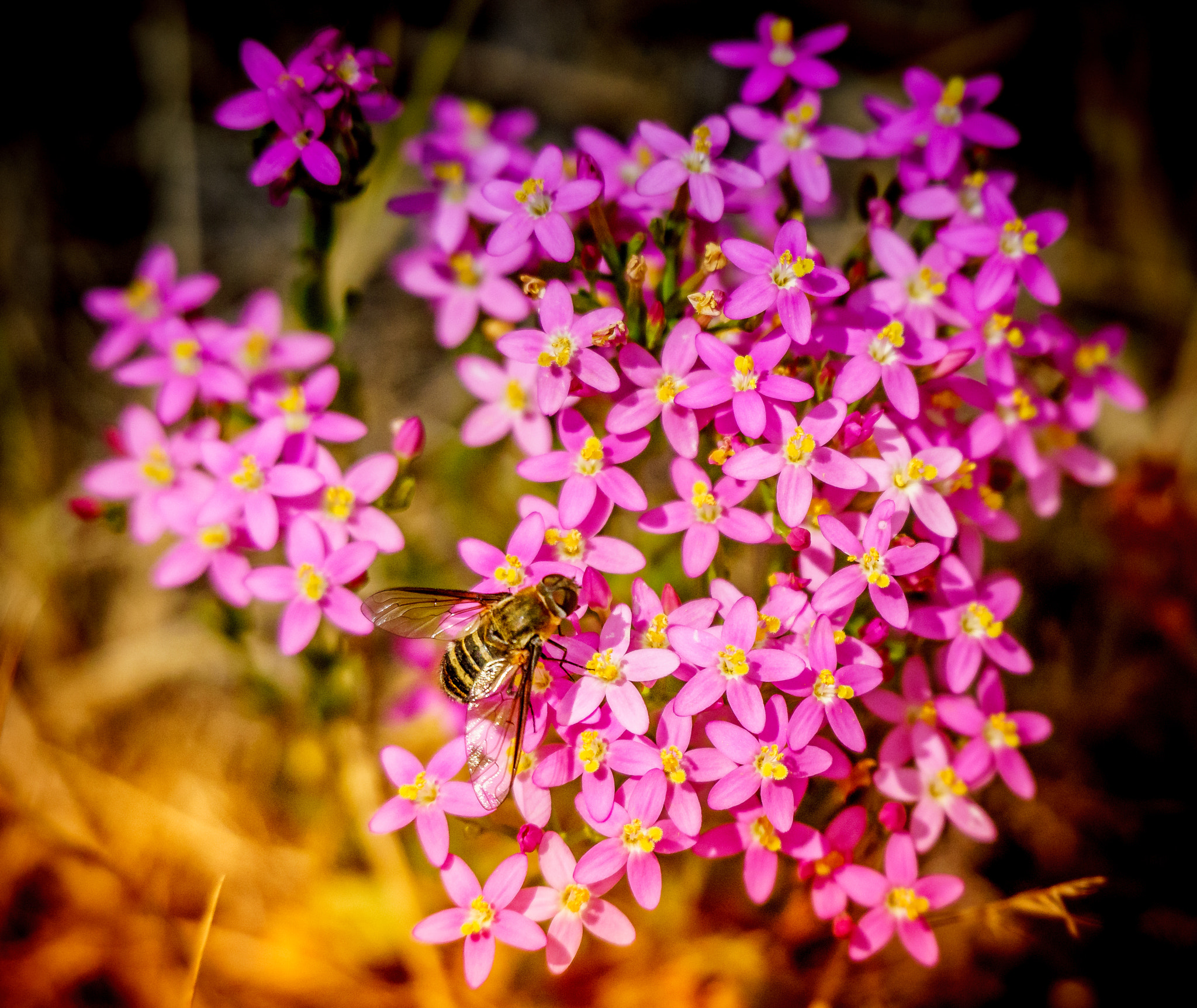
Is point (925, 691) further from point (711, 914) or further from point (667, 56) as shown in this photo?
point (667, 56)

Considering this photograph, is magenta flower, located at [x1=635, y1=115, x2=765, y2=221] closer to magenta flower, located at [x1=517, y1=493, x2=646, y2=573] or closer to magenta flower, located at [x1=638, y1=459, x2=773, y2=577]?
magenta flower, located at [x1=638, y1=459, x2=773, y2=577]

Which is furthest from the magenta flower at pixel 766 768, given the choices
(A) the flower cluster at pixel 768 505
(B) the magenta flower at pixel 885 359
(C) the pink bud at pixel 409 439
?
(C) the pink bud at pixel 409 439

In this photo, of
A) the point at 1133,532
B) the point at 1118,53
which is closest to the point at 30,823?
the point at 1133,532

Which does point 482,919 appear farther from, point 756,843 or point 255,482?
point 255,482

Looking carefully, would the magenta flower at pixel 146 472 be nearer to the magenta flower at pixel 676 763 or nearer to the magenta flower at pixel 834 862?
the magenta flower at pixel 676 763

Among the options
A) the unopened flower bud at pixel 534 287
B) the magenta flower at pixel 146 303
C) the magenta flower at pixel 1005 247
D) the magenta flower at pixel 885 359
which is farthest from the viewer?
the magenta flower at pixel 146 303

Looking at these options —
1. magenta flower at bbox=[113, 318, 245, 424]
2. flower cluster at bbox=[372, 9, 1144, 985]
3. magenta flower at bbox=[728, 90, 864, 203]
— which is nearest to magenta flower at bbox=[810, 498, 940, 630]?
flower cluster at bbox=[372, 9, 1144, 985]
